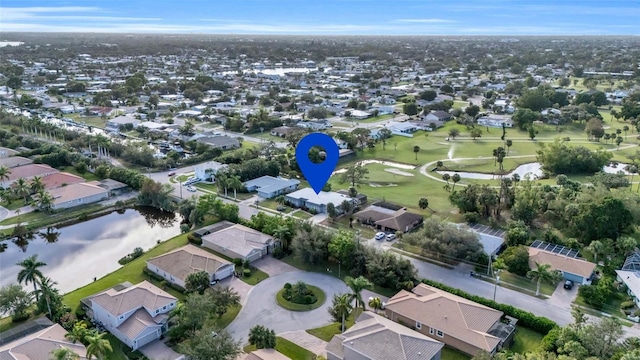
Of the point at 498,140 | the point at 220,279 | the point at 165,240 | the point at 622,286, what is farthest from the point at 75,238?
the point at 498,140

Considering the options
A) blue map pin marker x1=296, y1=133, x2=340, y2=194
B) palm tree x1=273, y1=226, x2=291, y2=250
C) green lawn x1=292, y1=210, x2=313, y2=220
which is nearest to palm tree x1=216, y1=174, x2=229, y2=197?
green lawn x1=292, y1=210, x2=313, y2=220

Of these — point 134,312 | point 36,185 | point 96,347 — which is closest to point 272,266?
point 134,312

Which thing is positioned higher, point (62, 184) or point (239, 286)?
point (62, 184)

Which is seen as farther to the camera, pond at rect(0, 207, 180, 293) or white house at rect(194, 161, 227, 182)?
white house at rect(194, 161, 227, 182)

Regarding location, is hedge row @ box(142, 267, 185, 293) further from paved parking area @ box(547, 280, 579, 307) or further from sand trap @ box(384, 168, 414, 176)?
sand trap @ box(384, 168, 414, 176)

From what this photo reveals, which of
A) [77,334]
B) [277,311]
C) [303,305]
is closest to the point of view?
[77,334]

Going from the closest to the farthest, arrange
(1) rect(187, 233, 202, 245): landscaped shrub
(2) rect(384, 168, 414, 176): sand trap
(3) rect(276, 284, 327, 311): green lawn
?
1. (3) rect(276, 284, 327, 311): green lawn
2. (1) rect(187, 233, 202, 245): landscaped shrub
3. (2) rect(384, 168, 414, 176): sand trap

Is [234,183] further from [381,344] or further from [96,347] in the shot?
[381,344]

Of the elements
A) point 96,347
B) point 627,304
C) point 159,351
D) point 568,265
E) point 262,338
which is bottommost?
point 159,351
